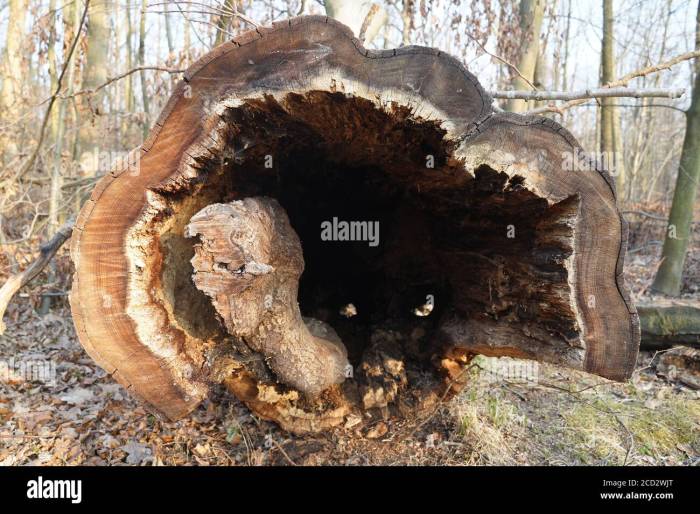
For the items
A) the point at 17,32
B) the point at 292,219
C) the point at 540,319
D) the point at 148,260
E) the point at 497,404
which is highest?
the point at 17,32

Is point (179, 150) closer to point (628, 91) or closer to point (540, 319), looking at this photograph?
point (540, 319)

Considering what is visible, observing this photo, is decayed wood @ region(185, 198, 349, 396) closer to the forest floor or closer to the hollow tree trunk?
the hollow tree trunk

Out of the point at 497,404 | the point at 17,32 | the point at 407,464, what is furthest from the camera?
the point at 17,32

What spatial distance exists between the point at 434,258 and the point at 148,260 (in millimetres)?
1649

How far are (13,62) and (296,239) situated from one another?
701 cm

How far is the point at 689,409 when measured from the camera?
3.15 m

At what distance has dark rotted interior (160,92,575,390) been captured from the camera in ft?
6.27

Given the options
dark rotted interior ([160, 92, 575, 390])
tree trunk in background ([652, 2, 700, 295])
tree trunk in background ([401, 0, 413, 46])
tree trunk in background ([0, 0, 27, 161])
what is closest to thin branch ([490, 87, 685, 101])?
dark rotted interior ([160, 92, 575, 390])

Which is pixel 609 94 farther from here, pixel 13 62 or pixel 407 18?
pixel 13 62

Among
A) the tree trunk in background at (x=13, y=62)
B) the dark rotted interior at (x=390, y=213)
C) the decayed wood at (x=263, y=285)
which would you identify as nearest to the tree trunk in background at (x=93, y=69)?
the tree trunk in background at (x=13, y=62)

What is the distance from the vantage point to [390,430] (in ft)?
8.19

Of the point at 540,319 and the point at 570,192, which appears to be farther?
the point at 540,319

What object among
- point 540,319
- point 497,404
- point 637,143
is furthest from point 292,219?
point 637,143

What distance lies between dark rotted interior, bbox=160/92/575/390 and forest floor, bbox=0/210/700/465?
48 centimetres
